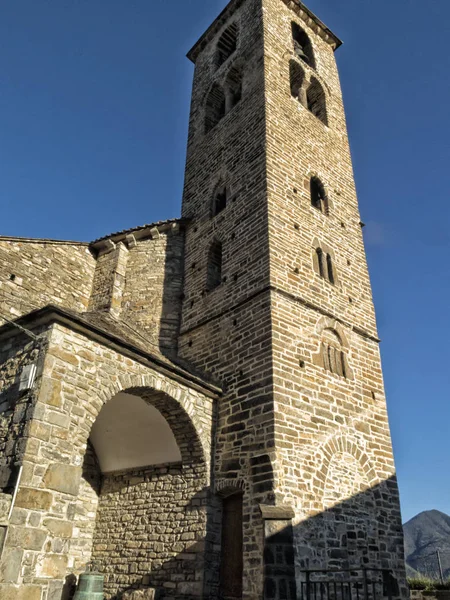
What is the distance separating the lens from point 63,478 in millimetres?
6281

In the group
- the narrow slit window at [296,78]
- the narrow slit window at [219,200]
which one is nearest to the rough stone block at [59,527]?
the narrow slit window at [219,200]

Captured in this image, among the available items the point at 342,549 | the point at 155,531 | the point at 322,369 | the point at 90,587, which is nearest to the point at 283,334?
the point at 322,369

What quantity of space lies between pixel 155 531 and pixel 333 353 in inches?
201

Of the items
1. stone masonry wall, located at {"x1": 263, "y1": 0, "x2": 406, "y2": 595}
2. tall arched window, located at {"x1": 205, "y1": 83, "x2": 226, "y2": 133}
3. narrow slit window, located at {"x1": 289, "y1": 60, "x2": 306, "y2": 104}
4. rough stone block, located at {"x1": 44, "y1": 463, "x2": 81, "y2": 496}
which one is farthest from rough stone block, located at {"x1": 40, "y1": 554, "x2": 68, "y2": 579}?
narrow slit window, located at {"x1": 289, "y1": 60, "x2": 306, "y2": 104}

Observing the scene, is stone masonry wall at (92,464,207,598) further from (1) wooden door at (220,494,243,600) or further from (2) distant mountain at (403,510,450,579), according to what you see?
(2) distant mountain at (403,510,450,579)

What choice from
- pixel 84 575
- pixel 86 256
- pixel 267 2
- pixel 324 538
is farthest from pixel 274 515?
pixel 267 2

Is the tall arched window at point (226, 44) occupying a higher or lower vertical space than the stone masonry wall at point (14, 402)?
higher

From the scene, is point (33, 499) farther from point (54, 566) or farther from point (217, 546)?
point (217, 546)

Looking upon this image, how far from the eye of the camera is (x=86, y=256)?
44.3ft

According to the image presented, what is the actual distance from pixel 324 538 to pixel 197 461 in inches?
103

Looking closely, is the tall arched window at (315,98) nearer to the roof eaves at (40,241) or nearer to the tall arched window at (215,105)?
the tall arched window at (215,105)

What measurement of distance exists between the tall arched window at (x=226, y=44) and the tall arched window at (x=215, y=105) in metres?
1.76

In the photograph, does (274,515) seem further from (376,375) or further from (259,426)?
(376,375)

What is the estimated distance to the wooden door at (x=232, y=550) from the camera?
304 inches
